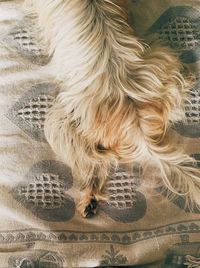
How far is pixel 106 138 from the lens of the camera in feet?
4.91

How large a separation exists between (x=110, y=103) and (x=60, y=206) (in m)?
0.35

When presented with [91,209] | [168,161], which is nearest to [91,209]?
[91,209]

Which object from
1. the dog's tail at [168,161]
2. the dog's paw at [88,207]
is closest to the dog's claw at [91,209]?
the dog's paw at [88,207]

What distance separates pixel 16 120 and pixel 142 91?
42 centimetres

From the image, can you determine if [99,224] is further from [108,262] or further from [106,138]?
[106,138]

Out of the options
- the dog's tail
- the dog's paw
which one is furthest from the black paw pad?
the dog's tail

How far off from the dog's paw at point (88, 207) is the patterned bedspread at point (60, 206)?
0.7 inches

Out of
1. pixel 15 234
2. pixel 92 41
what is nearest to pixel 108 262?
pixel 15 234

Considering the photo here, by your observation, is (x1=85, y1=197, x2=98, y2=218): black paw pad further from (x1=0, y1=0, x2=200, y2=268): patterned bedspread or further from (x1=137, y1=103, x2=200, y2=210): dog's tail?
(x1=137, y1=103, x2=200, y2=210): dog's tail

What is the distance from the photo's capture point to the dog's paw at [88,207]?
58.4 inches

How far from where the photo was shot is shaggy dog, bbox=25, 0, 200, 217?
58.5 inches

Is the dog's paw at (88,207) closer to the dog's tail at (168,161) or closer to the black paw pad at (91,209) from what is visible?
the black paw pad at (91,209)

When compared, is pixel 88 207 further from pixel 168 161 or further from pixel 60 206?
pixel 168 161

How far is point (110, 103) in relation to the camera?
148 centimetres
